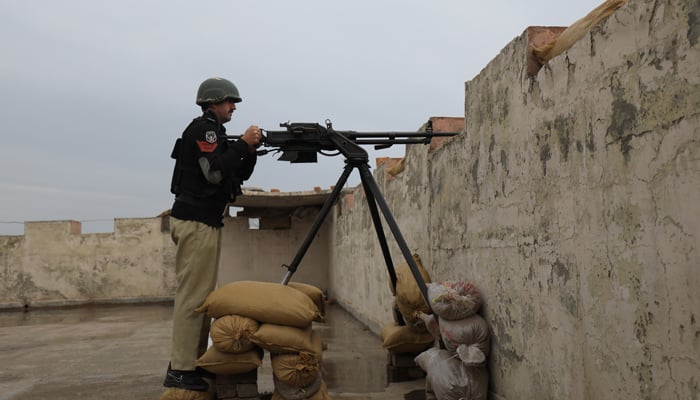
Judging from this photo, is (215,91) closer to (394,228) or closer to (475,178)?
(394,228)

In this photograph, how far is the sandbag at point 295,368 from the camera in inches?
119

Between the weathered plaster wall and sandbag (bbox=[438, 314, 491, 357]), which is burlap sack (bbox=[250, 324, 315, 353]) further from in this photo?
the weathered plaster wall

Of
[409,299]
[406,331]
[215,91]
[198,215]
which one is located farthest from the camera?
[406,331]

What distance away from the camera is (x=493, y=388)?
309 centimetres

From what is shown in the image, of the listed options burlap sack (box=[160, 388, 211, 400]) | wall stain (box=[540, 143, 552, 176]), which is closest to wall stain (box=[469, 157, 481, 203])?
wall stain (box=[540, 143, 552, 176])

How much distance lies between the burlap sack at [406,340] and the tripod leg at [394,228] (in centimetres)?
61

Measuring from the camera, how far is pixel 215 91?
11.3 feet

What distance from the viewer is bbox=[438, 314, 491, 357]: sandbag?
304cm

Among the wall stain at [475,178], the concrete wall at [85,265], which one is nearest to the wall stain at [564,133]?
the wall stain at [475,178]

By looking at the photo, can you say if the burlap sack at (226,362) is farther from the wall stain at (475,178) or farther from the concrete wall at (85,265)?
the concrete wall at (85,265)

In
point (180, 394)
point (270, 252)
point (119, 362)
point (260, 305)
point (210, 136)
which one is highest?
point (210, 136)

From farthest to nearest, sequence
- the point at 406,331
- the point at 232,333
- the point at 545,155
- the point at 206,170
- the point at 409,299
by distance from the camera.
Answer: the point at 406,331 < the point at 409,299 < the point at 206,170 < the point at 232,333 < the point at 545,155

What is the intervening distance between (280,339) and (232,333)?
247 millimetres

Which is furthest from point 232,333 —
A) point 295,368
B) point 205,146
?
point 205,146
